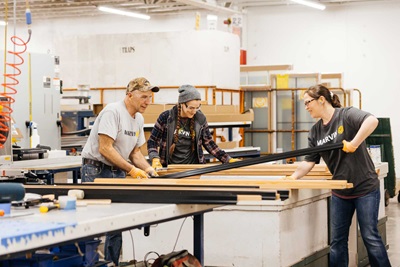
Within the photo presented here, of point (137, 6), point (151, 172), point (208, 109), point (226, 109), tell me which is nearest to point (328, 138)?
point (151, 172)

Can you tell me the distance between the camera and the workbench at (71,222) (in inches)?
89.1

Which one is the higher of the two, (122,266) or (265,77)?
(265,77)

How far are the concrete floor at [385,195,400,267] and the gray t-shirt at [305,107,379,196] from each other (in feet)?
6.28

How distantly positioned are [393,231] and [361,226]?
12.3 ft

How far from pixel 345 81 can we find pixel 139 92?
12034mm

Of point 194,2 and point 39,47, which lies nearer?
point 194,2

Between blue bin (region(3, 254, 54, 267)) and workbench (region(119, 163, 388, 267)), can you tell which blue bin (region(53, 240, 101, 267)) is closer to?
blue bin (region(3, 254, 54, 267))

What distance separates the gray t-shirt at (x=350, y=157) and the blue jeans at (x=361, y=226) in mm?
73

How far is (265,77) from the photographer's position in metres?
14.7

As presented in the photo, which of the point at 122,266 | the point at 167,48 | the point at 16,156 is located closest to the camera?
the point at 122,266

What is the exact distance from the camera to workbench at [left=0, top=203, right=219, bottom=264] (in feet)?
7.43

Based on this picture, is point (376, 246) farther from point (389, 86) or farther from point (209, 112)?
point (389, 86)

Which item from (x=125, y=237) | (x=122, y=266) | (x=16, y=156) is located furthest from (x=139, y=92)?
(x=16, y=156)

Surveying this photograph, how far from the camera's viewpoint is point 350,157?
4922 mm
